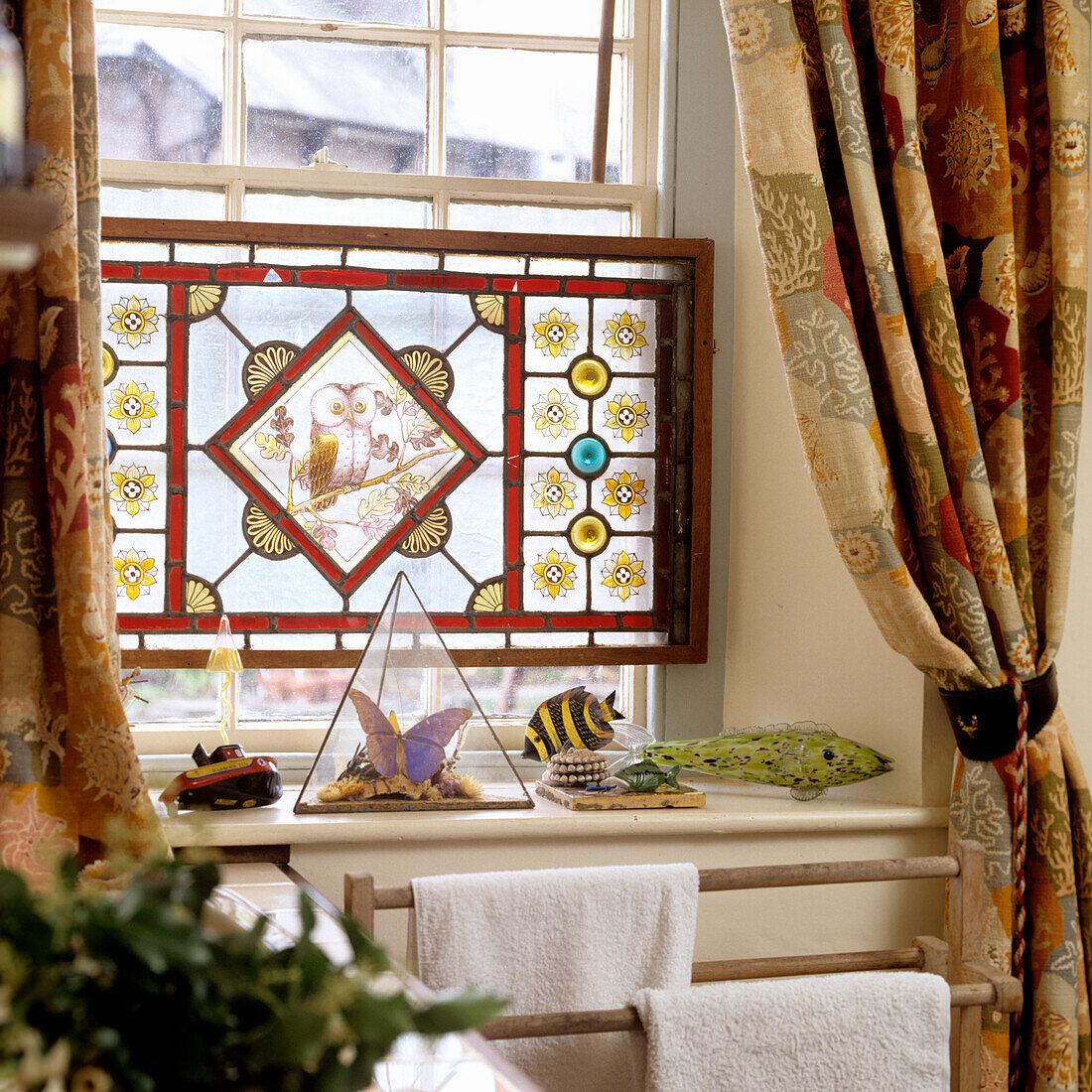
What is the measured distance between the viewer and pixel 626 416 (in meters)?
1.75

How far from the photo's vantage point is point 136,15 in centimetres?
170

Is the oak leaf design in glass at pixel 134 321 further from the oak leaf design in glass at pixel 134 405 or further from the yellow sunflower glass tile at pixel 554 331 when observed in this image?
the yellow sunflower glass tile at pixel 554 331

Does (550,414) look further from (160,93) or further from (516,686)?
(160,93)

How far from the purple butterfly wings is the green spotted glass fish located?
12.4 inches

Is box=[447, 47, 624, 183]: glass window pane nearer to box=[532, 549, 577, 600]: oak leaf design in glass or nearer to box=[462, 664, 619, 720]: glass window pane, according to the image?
box=[532, 549, 577, 600]: oak leaf design in glass

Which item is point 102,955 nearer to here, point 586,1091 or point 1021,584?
point 586,1091

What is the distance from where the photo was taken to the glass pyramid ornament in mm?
1435

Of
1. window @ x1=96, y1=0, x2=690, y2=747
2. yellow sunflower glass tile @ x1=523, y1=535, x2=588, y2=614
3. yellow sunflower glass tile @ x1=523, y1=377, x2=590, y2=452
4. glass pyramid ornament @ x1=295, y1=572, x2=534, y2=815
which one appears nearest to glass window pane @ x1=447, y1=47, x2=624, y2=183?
window @ x1=96, y1=0, x2=690, y2=747

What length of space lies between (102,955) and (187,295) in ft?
4.52

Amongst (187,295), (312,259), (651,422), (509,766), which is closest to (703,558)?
(651,422)

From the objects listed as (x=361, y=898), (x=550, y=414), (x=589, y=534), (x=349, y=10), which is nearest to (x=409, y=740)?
(x=361, y=898)

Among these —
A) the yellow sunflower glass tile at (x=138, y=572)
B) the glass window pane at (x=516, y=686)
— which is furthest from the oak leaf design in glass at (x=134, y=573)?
the glass window pane at (x=516, y=686)

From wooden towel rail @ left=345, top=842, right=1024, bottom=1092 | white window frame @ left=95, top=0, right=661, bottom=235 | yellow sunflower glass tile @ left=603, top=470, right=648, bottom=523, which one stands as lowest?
wooden towel rail @ left=345, top=842, right=1024, bottom=1092

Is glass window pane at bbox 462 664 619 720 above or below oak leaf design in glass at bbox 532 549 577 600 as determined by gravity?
below
